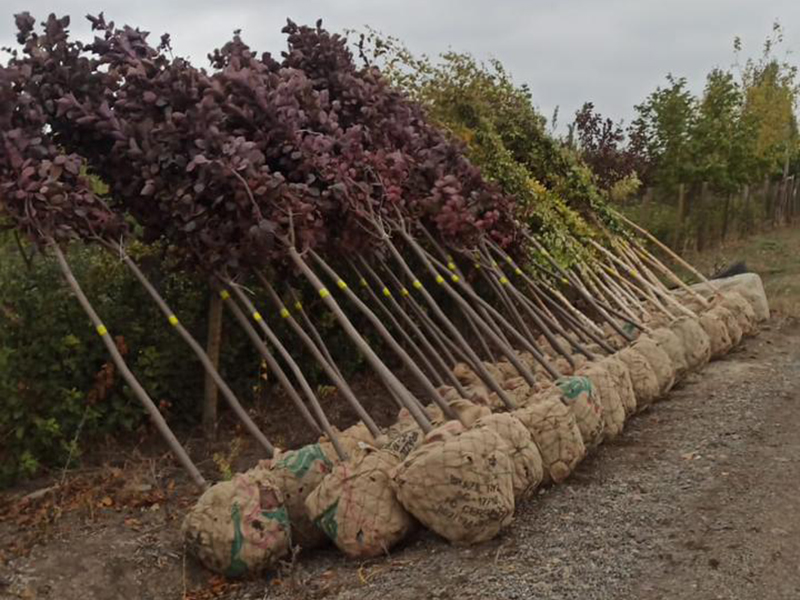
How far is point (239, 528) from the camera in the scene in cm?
407

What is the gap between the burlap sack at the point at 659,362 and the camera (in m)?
6.88

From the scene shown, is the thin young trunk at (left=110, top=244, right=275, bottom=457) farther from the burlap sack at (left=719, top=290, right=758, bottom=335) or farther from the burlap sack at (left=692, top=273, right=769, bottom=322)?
the burlap sack at (left=692, top=273, right=769, bottom=322)

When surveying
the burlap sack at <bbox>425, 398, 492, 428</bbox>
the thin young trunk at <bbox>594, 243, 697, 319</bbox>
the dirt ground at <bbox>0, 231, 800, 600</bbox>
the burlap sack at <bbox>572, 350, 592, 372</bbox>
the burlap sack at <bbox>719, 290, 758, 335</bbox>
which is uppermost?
the thin young trunk at <bbox>594, 243, 697, 319</bbox>

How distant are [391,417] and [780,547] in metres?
3.45

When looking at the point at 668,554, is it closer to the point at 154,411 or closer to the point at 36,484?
the point at 154,411

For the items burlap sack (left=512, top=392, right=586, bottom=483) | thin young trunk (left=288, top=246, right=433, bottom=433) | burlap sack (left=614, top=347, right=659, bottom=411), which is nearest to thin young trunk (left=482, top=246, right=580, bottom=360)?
burlap sack (left=614, top=347, right=659, bottom=411)

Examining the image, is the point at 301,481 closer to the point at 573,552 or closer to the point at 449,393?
the point at 573,552

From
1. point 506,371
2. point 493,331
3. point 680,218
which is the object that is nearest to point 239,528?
point 493,331

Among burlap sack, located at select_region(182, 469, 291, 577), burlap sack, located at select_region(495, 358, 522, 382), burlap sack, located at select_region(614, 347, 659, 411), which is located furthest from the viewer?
burlap sack, located at select_region(495, 358, 522, 382)

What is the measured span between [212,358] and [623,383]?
2867 mm

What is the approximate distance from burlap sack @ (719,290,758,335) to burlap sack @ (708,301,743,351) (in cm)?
15

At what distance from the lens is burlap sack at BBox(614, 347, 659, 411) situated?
650 centimetres

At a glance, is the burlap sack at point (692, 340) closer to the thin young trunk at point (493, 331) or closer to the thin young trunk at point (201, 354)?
the thin young trunk at point (493, 331)

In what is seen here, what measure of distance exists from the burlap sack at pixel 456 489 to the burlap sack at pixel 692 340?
391 centimetres
